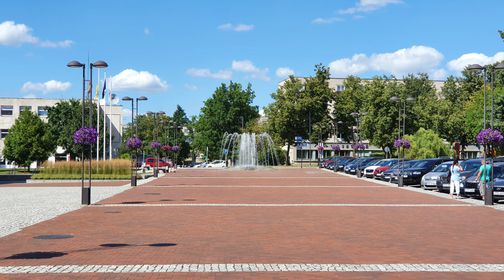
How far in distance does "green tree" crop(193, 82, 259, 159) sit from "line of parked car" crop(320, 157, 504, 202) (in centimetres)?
5158

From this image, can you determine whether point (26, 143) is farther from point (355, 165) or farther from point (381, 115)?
point (381, 115)

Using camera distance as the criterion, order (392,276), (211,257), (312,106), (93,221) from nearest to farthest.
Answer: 1. (392,276)
2. (211,257)
3. (93,221)
4. (312,106)

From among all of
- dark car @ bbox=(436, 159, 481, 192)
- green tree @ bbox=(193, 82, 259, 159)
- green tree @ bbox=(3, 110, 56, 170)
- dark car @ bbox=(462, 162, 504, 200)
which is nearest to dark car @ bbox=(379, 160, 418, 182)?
dark car @ bbox=(436, 159, 481, 192)

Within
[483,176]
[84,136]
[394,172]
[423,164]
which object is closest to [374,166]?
[394,172]

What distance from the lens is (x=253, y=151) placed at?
8025 cm

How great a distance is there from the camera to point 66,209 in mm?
19250

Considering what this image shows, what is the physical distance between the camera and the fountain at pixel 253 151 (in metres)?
79.5

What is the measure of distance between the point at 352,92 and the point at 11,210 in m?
85.9

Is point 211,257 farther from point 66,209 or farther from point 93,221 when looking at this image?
point 66,209

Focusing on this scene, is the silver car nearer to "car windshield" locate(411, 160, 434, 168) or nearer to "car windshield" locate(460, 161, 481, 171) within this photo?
"car windshield" locate(460, 161, 481, 171)

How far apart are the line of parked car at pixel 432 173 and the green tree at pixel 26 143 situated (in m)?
31.2

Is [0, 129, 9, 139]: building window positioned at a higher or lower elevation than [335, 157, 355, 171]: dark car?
higher

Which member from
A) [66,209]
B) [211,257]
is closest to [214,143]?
[66,209]

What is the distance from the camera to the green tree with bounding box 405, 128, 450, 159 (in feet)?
211
